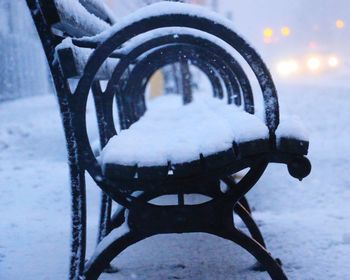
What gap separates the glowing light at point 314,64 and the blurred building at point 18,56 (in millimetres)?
22485

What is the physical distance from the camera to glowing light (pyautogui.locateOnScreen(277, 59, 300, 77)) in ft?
123

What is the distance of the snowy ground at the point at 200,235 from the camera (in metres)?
2.07

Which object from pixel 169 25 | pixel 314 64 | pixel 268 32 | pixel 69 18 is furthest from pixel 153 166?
pixel 314 64

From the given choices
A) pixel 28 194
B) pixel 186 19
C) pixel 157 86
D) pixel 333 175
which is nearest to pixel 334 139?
pixel 333 175

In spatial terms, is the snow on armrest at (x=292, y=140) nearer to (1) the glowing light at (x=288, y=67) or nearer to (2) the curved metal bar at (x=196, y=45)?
(2) the curved metal bar at (x=196, y=45)

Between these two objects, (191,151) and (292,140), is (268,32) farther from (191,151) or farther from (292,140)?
(191,151)

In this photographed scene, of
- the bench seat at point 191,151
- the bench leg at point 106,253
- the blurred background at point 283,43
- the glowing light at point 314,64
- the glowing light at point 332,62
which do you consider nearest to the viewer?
the bench seat at point 191,151

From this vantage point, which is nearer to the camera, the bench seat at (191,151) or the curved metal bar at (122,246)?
the bench seat at (191,151)

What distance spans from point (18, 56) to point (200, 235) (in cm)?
1506

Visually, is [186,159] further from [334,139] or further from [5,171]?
[334,139]

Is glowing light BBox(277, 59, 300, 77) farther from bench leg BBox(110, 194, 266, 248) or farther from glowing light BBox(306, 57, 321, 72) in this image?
bench leg BBox(110, 194, 266, 248)

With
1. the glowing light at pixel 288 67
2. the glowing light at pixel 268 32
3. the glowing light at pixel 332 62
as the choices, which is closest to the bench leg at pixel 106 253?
the glowing light at pixel 268 32

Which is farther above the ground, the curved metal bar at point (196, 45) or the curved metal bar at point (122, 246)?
the curved metal bar at point (196, 45)

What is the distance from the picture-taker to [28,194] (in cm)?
362
